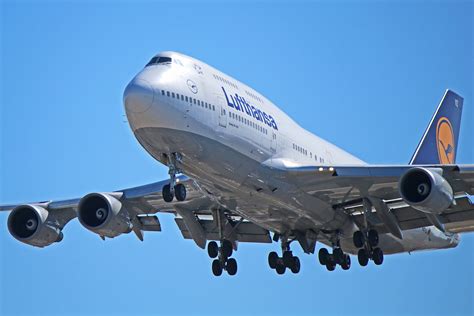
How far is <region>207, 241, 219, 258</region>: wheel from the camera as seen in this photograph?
40250 millimetres

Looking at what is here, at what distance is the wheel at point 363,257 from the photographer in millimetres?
39597

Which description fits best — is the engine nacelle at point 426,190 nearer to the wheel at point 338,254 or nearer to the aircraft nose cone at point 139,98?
the wheel at point 338,254

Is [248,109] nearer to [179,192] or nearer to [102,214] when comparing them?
[179,192]

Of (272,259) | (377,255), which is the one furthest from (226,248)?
(377,255)

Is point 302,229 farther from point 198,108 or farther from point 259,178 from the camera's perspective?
point 198,108

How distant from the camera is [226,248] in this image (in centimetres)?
4003

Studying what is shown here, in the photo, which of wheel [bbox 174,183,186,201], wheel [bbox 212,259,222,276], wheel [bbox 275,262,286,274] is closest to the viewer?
wheel [bbox 174,183,186,201]

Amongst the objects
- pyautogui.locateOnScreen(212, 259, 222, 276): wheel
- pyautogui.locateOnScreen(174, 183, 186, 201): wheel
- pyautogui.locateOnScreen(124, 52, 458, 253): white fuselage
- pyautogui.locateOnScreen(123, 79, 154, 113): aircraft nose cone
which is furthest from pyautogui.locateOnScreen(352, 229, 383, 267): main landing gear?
pyautogui.locateOnScreen(123, 79, 154, 113): aircraft nose cone

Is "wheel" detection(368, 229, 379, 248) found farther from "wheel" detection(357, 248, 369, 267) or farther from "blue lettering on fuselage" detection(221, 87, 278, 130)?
"blue lettering on fuselage" detection(221, 87, 278, 130)

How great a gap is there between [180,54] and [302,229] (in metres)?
9.77

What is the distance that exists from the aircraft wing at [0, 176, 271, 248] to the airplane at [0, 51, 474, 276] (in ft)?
0.16

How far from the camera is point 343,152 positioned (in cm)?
4191

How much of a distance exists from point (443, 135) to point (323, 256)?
33.3ft

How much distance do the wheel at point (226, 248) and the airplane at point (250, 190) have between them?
38mm
